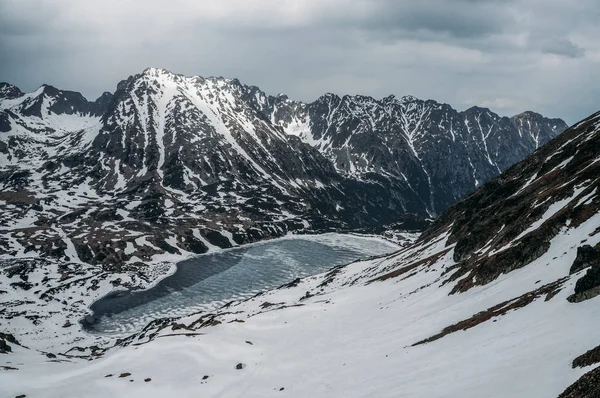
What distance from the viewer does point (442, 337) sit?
37531 mm

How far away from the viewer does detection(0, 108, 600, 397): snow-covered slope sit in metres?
25.3

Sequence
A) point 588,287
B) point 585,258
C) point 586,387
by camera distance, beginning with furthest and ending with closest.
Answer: point 585,258 → point 588,287 → point 586,387

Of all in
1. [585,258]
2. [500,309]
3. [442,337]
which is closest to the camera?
[585,258]

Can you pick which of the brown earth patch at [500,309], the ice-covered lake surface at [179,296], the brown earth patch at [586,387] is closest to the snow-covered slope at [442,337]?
the brown earth patch at [586,387]

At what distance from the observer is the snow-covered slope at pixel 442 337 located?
25312 millimetres

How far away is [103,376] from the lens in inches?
1795

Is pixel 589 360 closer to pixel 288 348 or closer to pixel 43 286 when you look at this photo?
pixel 288 348

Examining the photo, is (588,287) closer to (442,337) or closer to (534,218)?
(442,337)

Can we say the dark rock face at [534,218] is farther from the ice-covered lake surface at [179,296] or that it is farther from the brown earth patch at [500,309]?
the ice-covered lake surface at [179,296]

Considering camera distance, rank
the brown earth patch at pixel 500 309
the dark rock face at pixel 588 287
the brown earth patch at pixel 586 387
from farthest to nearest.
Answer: the brown earth patch at pixel 500 309 → the dark rock face at pixel 588 287 → the brown earth patch at pixel 586 387

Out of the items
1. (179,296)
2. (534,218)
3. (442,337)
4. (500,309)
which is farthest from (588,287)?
(179,296)

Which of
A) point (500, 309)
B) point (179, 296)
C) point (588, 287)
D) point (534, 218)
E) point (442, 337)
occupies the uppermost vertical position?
point (534, 218)

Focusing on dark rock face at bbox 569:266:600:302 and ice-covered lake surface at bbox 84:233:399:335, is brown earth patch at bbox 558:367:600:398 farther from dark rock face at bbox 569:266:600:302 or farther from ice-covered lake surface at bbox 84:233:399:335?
ice-covered lake surface at bbox 84:233:399:335

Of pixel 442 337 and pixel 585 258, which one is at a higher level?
pixel 585 258
